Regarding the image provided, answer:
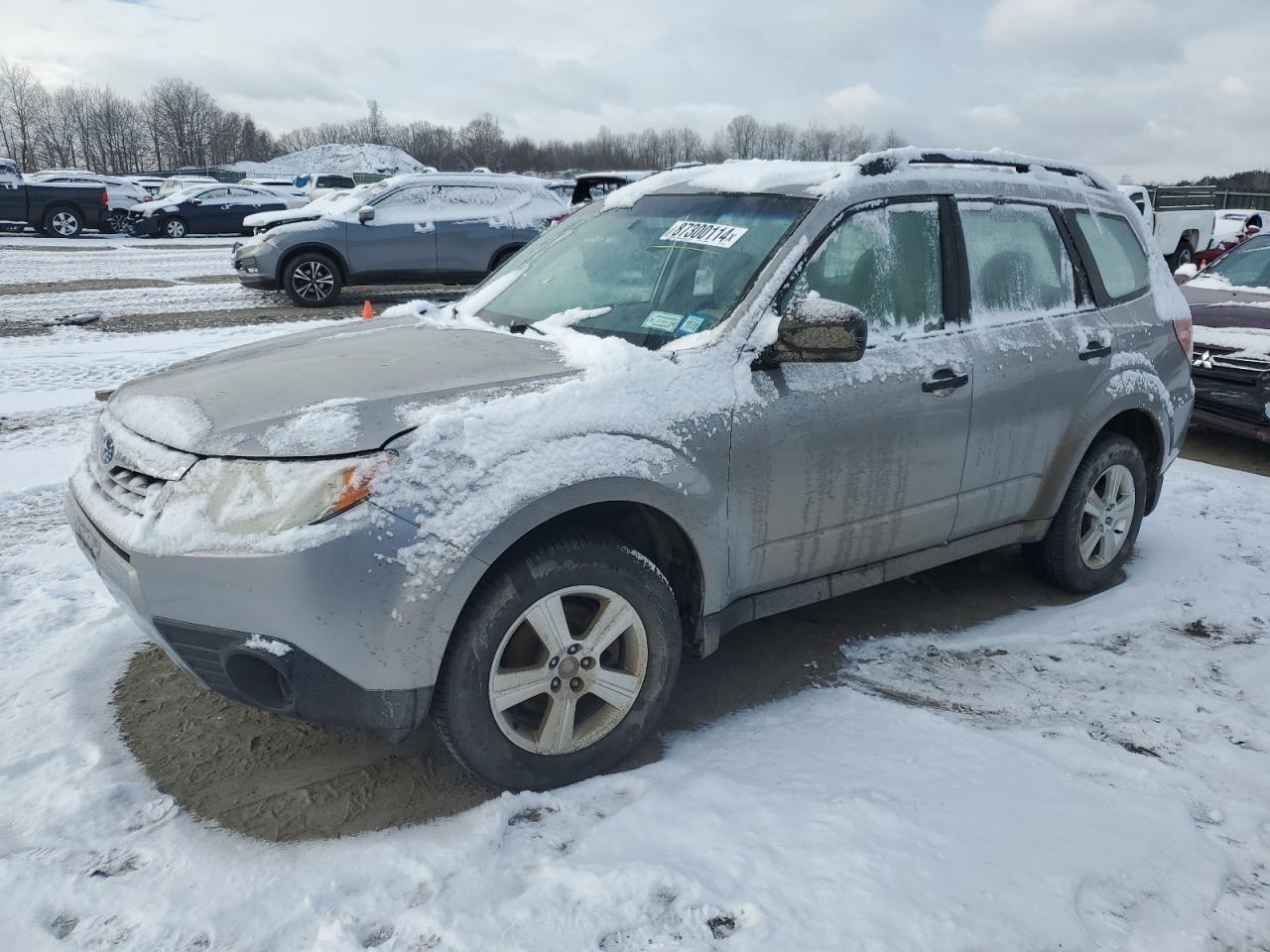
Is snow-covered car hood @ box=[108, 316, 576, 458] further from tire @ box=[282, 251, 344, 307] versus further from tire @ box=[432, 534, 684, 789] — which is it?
tire @ box=[282, 251, 344, 307]

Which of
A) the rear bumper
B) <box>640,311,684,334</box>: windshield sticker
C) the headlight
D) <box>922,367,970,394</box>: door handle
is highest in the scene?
<box>640,311,684,334</box>: windshield sticker

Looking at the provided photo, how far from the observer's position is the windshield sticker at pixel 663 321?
327 centimetres

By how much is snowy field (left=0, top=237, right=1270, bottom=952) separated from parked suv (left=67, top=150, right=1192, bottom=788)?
36cm

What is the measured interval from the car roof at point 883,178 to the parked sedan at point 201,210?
81.5 ft

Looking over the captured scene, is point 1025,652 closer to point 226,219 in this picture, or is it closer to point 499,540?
point 499,540

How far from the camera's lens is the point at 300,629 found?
2.45 meters

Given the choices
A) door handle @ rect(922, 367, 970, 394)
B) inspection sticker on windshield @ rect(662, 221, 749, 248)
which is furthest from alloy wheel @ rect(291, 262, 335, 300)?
door handle @ rect(922, 367, 970, 394)

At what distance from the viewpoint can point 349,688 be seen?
2.52 meters

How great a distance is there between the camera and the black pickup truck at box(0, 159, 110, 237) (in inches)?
929

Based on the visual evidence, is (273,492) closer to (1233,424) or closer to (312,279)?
(1233,424)

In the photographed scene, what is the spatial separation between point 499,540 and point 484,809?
2.53 feet

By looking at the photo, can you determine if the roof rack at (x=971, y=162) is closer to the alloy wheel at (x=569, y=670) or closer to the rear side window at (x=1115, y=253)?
the rear side window at (x=1115, y=253)

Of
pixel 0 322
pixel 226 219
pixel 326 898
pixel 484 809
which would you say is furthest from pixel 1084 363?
pixel 226 219

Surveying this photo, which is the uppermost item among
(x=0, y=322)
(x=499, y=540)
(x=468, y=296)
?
(x=468, y=296)
